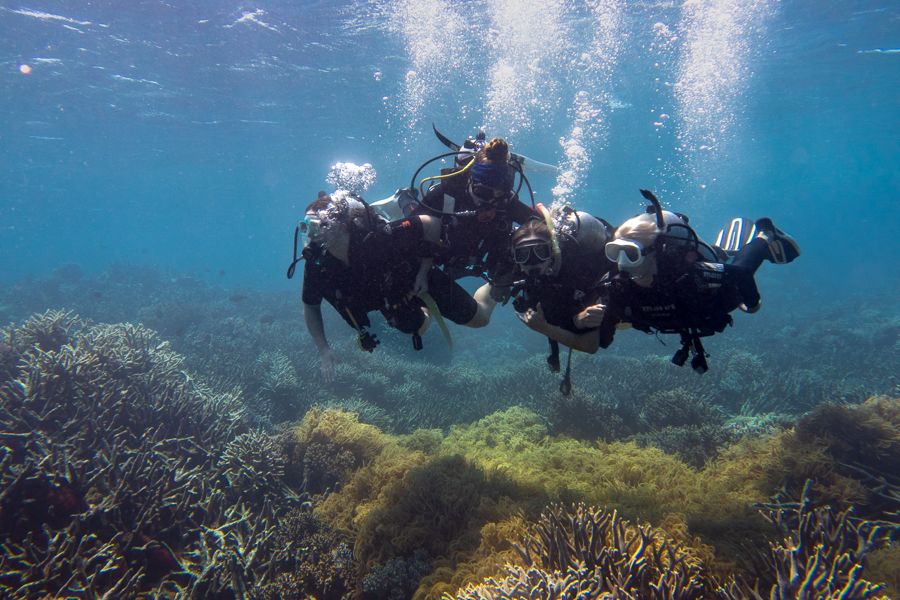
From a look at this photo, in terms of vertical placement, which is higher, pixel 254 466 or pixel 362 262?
pixel 362 262

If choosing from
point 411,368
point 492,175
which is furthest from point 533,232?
point 411,368

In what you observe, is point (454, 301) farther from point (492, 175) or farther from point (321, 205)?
point (321, 205)

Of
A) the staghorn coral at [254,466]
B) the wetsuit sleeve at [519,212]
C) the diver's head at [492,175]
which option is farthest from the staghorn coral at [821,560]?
the staghorn coral at [254,466]

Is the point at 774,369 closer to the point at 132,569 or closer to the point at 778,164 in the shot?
the point at 132,569

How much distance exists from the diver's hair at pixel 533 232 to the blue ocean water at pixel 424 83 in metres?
17.5

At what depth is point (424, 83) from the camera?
2597 cm

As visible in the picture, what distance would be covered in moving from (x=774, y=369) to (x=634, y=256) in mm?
14072

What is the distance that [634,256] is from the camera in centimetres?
349

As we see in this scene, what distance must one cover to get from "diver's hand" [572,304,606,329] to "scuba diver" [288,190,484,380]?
1.64 meters

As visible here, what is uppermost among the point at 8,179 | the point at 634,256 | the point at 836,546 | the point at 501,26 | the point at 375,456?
the point at 501,26

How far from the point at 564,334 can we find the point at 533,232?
43.5 inches

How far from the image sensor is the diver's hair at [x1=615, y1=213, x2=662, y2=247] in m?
3.55

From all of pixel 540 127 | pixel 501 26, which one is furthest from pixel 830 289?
pixel 501 26

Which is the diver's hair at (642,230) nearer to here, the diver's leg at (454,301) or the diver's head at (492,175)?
the diver's head at (492,175)
